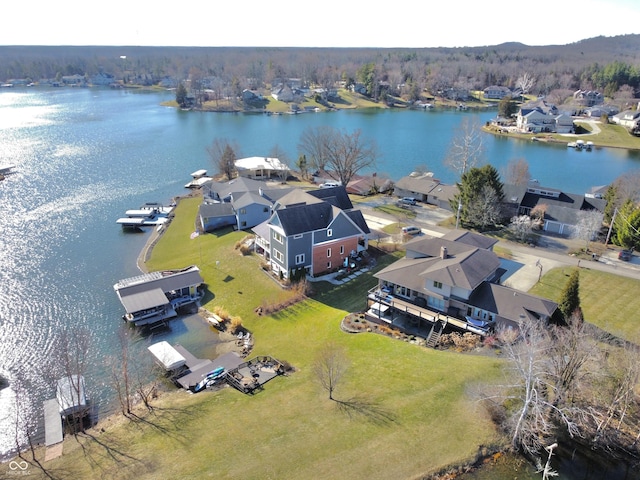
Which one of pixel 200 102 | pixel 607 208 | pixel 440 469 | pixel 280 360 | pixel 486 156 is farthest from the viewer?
pixel 200 102

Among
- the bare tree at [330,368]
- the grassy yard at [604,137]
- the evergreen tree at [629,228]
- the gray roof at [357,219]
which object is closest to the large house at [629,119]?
the grassy yard at [604,137]

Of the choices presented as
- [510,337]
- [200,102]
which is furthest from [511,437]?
[200,102]

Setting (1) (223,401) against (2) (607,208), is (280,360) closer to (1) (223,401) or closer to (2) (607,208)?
(1) (223,401)

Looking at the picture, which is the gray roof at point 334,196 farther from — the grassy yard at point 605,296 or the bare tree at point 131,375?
the bare tree at point 131,375

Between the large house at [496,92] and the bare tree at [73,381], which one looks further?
the large house at [496,92]

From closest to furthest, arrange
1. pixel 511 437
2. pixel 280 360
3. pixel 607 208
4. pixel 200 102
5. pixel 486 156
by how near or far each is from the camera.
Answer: pixel 511 437 < pixel 280 360 < pixel 607 208 < pixel 486 156 < pixel 200 102

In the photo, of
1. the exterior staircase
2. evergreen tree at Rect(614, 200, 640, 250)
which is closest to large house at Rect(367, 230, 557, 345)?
the exterior staircase

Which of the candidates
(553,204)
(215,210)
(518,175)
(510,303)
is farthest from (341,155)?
(510,303)
